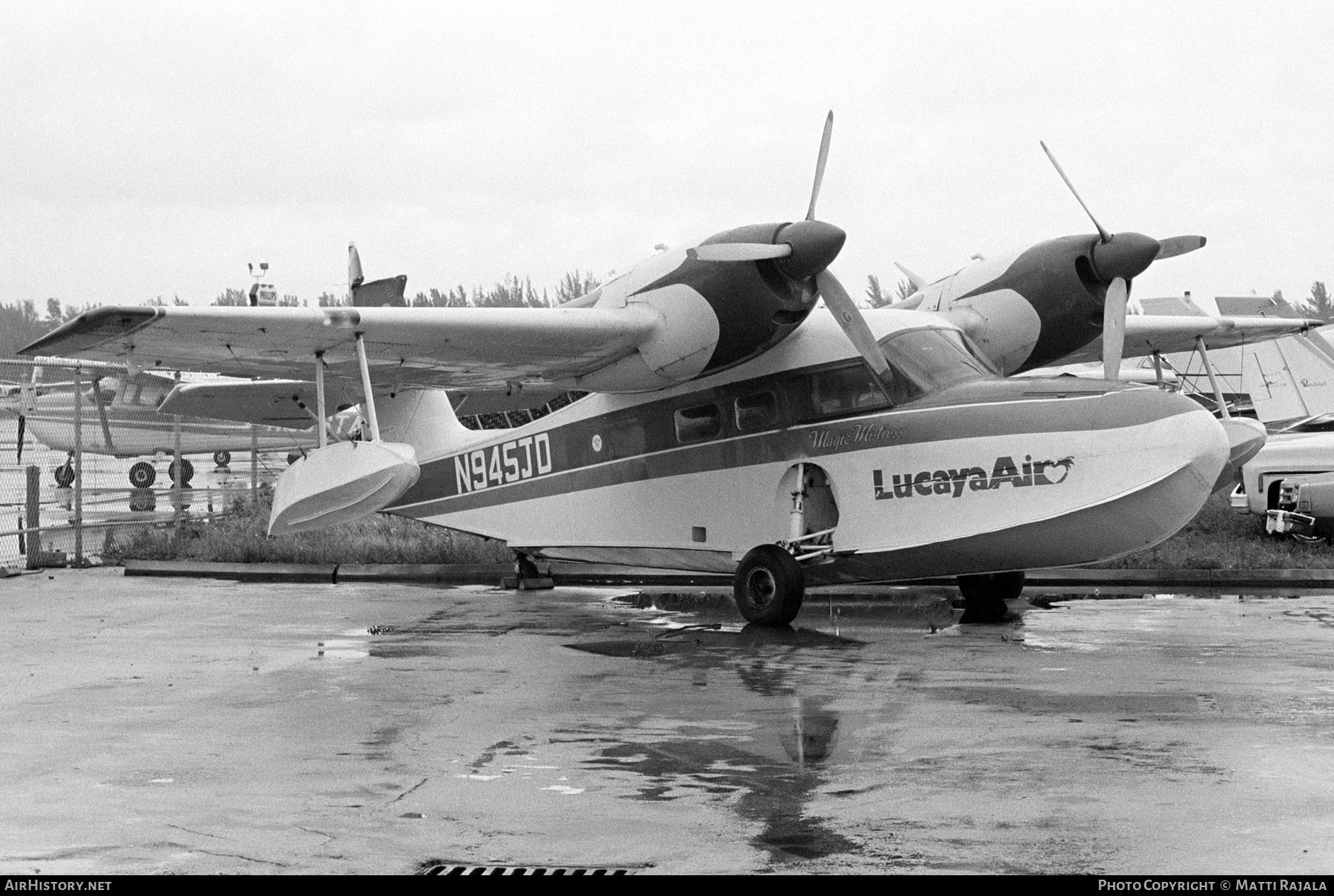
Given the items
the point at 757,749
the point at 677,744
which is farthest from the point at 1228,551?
the point at 677,744

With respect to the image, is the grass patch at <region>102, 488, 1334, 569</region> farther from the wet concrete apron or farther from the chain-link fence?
the wet concrete apron

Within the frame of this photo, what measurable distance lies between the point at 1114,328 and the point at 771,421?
3109mm

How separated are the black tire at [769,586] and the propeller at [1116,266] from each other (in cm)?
324

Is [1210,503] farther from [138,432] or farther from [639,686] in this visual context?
[138,432]

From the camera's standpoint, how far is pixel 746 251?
1190 cm

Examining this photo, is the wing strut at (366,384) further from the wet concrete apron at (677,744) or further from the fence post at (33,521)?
the fence post at (33,521)

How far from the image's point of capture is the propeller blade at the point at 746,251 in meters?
11.9

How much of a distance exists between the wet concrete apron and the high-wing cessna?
840mm

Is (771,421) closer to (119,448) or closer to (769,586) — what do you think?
(769,586)

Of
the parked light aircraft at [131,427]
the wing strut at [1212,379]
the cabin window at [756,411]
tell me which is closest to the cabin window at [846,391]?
the cabin window at [756,411]

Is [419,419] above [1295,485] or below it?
above
